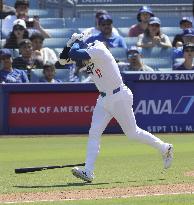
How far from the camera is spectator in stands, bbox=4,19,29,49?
1706cm

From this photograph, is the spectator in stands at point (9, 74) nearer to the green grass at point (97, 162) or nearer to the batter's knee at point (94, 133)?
the green grass at point (97, 162)

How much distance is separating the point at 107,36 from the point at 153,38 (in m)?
1.16

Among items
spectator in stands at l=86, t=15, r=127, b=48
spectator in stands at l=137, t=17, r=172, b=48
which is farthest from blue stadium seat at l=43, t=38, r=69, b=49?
spectator in stands at l=137, t=17, r=172, b=48

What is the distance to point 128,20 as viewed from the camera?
63.4 feet

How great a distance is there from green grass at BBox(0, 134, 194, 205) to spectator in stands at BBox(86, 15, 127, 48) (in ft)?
7.80

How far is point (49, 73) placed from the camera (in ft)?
52.8

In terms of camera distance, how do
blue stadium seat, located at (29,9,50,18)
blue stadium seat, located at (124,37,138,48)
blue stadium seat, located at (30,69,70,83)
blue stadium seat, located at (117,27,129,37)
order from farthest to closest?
blue stadium seat, located at (29,9,50,18) → blue stadium seat, located at (117,27,129,37) → blue stadium seat, located at (124,37,138,48) → blue stadium seat, located at (30,69,70,83)

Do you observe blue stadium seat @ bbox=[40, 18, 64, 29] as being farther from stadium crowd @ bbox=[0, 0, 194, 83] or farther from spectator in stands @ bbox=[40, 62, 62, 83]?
spectator in stands @ bbox=[40, 62, 62, 83]

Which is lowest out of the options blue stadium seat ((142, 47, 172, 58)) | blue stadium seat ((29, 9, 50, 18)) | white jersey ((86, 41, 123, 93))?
blue stadium seat ((142, 47, 172, 58))

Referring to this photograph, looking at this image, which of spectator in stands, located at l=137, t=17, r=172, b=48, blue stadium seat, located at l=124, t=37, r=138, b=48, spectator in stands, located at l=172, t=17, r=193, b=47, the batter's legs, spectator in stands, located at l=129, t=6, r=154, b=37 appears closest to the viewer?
the batter's legs

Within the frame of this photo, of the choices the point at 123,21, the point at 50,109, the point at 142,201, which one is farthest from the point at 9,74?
the point at 142,201

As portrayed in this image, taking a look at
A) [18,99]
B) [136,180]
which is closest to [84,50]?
[136,180]

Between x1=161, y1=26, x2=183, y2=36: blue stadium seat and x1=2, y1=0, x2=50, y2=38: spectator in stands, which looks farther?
x1=161, y1=26, x2=183, y2=36: blue stadium seat

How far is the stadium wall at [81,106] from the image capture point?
15953 mm
